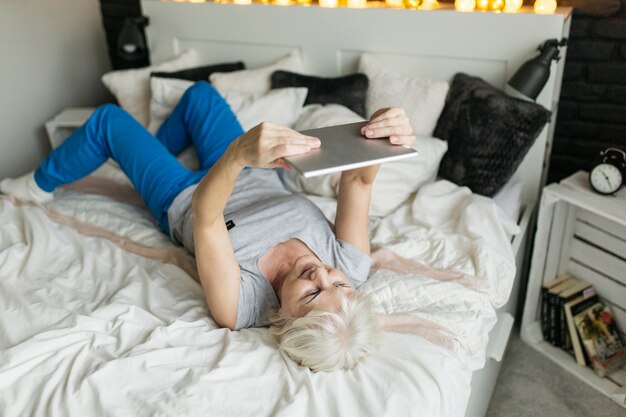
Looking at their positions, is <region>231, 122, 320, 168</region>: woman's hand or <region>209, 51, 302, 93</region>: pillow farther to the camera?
<region>209, 51, 302, 93</region>: pillow

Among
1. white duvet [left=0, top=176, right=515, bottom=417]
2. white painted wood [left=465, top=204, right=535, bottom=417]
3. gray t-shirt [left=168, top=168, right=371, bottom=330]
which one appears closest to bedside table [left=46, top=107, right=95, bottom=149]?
white duvet [left=0, top=176, right=515, bottom=417]

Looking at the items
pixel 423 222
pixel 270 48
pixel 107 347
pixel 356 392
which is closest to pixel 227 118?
pixel 270 48

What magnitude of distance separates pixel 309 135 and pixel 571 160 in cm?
142

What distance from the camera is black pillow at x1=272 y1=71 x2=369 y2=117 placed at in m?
2.28

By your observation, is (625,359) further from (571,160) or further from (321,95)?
(321,95)

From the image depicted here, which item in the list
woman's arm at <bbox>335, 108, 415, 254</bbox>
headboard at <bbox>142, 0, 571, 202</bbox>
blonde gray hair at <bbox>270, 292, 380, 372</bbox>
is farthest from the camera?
headboard at <bbox>142, 0, 571, 202</bbox>

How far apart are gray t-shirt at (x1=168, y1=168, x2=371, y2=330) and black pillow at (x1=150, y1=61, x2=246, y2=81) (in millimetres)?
902

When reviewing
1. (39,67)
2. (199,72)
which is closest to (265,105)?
(199,72)

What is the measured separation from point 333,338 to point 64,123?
2136 millimetres

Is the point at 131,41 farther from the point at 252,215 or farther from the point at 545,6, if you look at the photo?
the point at 545,6

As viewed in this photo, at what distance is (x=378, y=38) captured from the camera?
Result: 7.56 feet

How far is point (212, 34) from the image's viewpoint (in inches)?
107

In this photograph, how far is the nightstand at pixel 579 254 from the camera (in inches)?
75.0

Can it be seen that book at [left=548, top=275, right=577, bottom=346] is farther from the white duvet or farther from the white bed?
the white duvet
